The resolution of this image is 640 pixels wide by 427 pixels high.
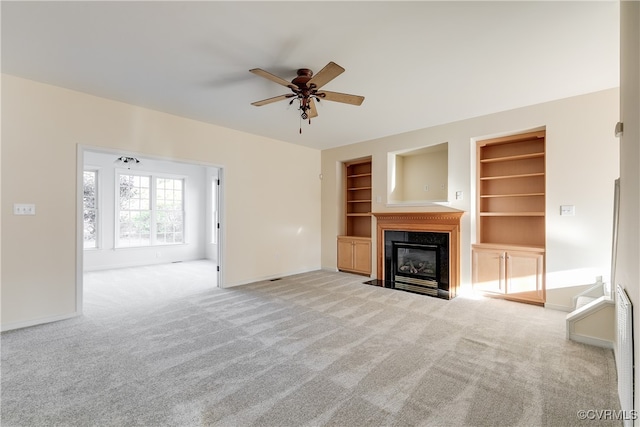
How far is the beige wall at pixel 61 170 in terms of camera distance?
301 centimetres

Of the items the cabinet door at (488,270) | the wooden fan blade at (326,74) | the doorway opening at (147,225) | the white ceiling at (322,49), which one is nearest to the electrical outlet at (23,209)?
the white ceiling at (322,49)

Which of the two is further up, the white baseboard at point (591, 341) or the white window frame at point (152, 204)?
the white window frame at point (152, 204)

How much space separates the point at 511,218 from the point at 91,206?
8461mm

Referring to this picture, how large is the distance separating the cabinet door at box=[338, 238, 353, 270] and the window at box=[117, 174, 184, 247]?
464 cm

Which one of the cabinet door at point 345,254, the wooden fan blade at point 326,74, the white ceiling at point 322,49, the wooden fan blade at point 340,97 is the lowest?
the cabinet door at point 345,254

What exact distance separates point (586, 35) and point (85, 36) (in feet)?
13.4

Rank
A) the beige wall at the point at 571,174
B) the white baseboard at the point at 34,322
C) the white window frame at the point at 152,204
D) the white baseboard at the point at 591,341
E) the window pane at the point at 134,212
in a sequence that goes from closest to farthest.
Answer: the white baseboard at the point at 591,341 → the white baseboard at the point at 34,322 → the beige wall at the point at 571,174 → the white window frame at the point at 152,204 → the window pane at the point at 134,212

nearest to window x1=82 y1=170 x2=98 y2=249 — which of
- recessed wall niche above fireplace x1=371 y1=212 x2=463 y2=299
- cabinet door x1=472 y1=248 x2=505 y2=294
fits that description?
recessed wall niche above fireplace x1=371 y1=212 x2=463 y2=299

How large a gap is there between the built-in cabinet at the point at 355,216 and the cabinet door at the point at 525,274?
2.46m

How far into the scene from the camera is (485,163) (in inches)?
179

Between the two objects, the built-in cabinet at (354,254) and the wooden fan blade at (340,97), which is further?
the built-in cabinet at (354,254)

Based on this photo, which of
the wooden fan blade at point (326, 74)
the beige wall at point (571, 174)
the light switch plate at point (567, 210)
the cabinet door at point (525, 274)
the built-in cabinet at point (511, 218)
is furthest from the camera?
the built-in cabinet at point (511, 218)

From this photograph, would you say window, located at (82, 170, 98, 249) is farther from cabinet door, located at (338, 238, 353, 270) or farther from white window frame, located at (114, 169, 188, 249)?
cabinet door, located at (338, 238, 353, 270)

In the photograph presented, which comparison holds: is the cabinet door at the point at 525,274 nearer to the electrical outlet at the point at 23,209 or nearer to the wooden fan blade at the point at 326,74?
the wooden fan blade at the point at 326,74
